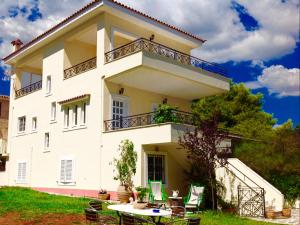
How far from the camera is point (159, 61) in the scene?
1914 centimetres

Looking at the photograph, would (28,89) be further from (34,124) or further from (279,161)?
(279,161)

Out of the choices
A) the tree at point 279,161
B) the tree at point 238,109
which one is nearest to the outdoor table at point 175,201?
the tree at point 279,161

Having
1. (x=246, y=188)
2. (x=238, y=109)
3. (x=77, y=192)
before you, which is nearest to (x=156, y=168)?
(x=246, y=188)

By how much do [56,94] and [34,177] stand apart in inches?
223

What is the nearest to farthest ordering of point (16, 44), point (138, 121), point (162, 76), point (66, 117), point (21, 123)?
point (138, 121) → point (162, 76) → point (66, 117) → point (21, 123) → point (16, 44)

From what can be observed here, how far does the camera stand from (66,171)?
22.3m

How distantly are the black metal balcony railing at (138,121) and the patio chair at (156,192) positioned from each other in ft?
10.5

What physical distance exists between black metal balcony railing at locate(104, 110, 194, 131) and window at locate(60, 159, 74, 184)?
141 inches

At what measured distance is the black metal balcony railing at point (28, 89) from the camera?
2699 centimetres

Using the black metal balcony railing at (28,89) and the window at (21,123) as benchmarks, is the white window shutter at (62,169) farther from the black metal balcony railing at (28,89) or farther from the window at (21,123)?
the window at (21,123)

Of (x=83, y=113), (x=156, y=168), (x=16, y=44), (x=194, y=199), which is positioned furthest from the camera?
(x=16, y=44)

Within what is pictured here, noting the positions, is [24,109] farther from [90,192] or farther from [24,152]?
[90,192]

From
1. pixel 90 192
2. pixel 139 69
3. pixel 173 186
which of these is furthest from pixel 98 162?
pixel 139 69

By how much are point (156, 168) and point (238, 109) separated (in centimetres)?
1744
